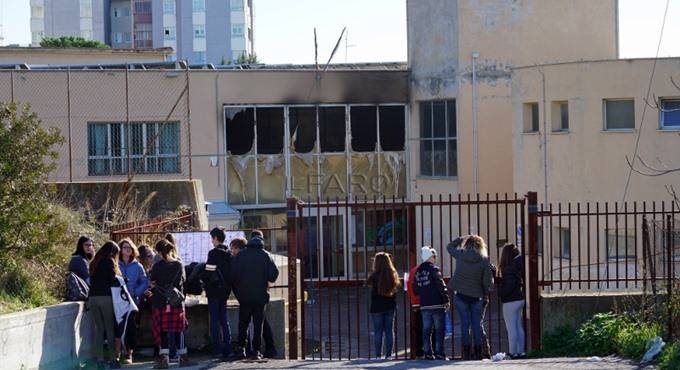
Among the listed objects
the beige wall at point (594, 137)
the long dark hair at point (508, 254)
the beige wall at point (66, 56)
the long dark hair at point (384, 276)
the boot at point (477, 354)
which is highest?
the beige wall at point (66, 56)

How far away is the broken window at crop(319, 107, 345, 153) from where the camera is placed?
3659 cm

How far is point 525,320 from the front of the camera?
15680mm

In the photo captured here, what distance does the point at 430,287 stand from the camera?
578 inches

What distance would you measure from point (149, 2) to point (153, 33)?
269 centimetres

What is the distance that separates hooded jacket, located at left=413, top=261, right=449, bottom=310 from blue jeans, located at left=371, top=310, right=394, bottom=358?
2.23ft

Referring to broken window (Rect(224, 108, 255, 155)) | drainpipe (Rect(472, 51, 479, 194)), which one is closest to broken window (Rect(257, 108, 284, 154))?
broken window (Rect(224, 108, 255, 155))

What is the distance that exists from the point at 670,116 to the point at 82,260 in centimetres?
1855

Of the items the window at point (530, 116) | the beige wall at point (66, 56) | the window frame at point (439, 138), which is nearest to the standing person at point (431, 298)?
the window at point (530, 116)

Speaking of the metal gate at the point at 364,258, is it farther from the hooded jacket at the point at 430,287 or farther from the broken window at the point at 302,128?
the broken window at the point at 302,128

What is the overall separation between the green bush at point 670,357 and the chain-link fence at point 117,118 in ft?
73.1

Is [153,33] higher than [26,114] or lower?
higher

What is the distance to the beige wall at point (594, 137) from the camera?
2845 centimetres

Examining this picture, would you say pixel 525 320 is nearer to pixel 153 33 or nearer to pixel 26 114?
pixel 26 114

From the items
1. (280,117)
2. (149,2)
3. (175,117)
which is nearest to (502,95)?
(280,117)
